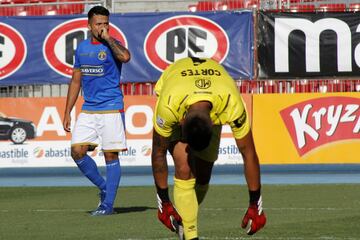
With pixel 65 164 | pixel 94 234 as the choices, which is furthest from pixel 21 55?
pixel 94 234

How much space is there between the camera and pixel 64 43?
1989cm

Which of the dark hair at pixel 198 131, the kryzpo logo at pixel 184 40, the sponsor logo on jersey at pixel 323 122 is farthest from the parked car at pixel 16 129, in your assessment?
the dark hair at pixel 198 131

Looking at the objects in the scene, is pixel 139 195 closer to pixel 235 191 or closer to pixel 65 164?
pixel 235 191

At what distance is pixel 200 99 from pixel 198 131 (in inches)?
21.4

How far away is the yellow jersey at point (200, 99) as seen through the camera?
24.3 ft

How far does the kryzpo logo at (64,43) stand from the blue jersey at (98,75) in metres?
7.75

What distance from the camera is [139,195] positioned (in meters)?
14.8

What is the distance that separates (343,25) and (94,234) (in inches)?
416

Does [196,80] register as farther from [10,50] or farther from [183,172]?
[10,50]

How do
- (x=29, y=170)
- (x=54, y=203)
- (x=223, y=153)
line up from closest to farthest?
(x=54, y=203) → (x=223, y=153) → (x=29, y=170)

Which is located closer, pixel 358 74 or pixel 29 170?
pixel 358 74

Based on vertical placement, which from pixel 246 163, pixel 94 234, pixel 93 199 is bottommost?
Answer: pixel 93 199

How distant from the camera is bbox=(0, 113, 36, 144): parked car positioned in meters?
19.6

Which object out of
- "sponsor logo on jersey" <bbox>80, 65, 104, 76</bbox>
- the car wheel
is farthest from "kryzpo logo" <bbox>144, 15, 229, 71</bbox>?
"sponsor logo on jersey" <bbox>80, 65, 104, 76</bbox>
